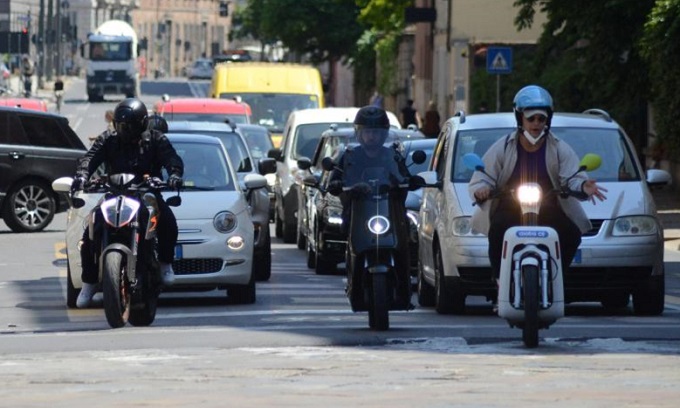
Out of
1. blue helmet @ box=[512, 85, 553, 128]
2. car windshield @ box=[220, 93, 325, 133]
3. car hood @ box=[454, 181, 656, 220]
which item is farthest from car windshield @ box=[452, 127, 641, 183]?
car windshield @ box=[220, 93, 325, 133]

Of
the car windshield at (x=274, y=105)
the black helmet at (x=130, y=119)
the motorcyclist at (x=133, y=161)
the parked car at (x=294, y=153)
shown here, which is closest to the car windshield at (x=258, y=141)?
the parked car at (x=294, y=153)

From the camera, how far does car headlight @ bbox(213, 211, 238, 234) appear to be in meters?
17.5

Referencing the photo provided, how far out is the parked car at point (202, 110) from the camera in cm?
3294

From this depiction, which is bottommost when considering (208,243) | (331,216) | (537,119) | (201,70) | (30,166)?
(201,70)

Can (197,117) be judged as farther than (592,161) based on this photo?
Yes

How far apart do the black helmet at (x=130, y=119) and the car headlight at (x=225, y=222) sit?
2.82m

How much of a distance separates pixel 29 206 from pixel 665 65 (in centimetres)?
1023

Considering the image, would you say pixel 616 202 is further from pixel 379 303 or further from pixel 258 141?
pixel 258 141

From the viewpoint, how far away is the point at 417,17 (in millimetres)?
64062

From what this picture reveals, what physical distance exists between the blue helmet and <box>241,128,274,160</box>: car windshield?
18430mm

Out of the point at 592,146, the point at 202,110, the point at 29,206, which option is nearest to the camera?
the point at 592,146

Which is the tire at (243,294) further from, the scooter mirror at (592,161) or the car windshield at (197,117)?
the car windshield at (197,117)

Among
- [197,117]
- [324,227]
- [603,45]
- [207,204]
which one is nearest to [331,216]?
[324,227]

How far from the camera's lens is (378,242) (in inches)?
552
